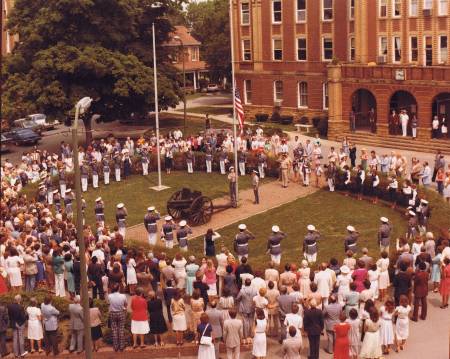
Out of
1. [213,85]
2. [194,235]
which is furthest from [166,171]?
[213,85]

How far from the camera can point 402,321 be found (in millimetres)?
19125

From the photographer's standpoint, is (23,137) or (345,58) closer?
(345,58)

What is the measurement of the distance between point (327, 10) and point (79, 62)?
63.5 feet

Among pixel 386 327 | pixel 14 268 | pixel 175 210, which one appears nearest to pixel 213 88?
pixel 175 210

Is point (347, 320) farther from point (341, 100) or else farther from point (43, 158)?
point (341, 100)

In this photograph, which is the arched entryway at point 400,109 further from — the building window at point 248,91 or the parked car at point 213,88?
the parked car at point 213,88

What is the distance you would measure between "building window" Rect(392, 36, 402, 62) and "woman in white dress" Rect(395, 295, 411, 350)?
3417cm

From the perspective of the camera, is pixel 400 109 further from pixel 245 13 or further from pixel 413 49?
pixel 245 13

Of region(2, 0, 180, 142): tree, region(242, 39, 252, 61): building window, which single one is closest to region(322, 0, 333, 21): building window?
region(242, 39, 252, 61): building window

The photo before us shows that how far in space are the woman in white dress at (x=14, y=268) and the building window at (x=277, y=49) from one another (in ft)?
134

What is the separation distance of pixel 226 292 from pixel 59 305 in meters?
5.34

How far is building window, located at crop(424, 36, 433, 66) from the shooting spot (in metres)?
48.7

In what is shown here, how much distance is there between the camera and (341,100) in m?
51.6

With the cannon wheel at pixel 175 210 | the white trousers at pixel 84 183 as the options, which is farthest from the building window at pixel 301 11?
the cannon wheel at pixel 175 210
